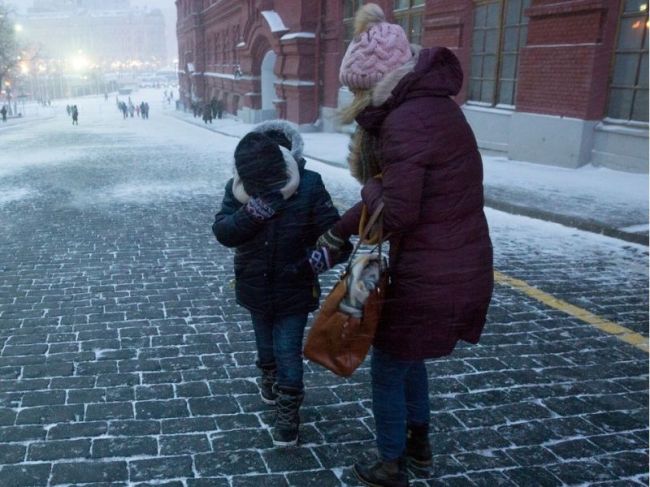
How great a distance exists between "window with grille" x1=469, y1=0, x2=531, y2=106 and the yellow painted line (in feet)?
29.7

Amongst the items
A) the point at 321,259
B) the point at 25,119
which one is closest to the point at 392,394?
the point at 321,259

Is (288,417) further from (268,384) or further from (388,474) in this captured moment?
(388,474)

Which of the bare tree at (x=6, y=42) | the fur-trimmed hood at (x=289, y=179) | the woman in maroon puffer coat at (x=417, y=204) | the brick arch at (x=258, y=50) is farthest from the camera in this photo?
the bare tree at (x=6, y=42)

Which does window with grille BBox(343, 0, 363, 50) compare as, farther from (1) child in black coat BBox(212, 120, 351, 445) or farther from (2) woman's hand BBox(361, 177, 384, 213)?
(2) woman's hand BBox(361, 177, 384, 213)

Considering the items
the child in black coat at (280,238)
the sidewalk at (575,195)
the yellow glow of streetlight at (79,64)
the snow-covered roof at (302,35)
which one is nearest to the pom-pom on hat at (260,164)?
the child in black coat at (280,238)

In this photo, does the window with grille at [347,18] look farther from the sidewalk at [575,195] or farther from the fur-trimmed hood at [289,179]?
the fur-trimmed hood at [289,179]

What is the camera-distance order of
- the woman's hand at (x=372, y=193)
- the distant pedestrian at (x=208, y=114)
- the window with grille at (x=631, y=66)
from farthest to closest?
the distant pedestrian at (x=208, y=114) < the window with grille at (x=631, y=66) < the woman's hand at (x=372, y=193)

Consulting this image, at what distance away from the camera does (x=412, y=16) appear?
1817 cm

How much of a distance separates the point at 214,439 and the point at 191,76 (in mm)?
50983

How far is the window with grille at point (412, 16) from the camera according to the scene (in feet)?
58.5

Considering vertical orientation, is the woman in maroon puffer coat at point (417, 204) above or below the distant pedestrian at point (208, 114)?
above

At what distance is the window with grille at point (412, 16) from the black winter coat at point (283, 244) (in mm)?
15874

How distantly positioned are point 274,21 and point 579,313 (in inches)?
915

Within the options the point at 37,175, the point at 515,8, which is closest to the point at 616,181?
the point at 515,8
